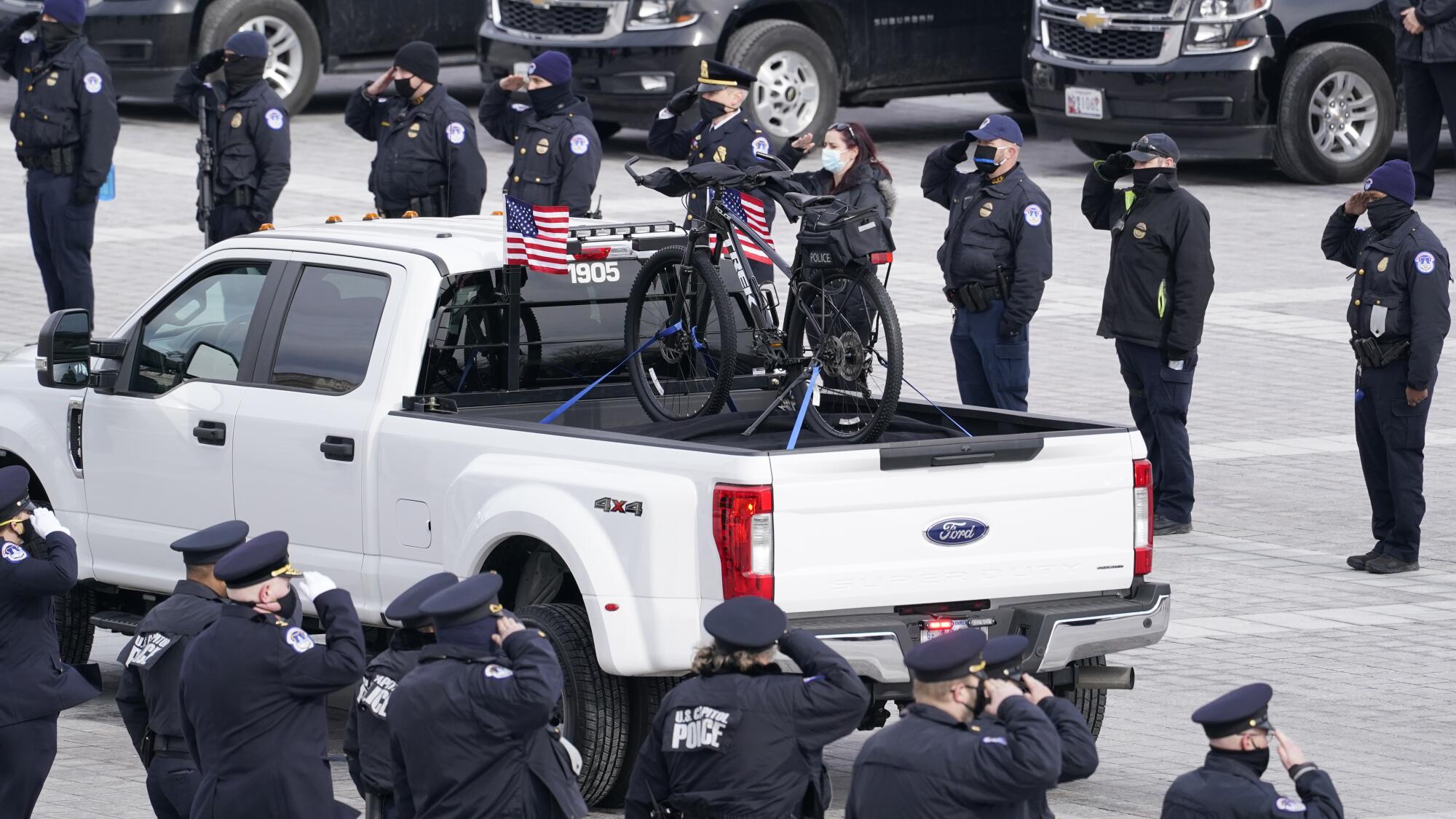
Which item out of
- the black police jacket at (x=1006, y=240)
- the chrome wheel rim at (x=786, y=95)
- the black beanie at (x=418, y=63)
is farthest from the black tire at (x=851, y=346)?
the chrome wheel rim at (x=786, y=95)

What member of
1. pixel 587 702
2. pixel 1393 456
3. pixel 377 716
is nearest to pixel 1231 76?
pixel 1393 456

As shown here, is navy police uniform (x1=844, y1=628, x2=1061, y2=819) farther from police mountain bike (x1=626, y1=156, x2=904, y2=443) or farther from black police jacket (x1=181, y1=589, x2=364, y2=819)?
police mountain bike (x1=626, y1=156, x2=904, y2=443)

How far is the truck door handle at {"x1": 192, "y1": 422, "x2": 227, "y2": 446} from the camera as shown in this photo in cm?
886

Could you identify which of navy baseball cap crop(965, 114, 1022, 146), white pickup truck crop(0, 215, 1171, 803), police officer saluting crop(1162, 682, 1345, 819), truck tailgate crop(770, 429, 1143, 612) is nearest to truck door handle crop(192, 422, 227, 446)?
white pickup truck crop(0, 215, 1171, 803)

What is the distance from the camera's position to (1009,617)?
7.84 meters

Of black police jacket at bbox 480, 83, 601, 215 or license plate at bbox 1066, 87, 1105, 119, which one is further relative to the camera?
license plate at bbox 1066, 87, 1105, 119

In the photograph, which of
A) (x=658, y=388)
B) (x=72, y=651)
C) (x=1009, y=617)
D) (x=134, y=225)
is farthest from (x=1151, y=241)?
(x=134, y=225)

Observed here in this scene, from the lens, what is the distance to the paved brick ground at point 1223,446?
8.59m

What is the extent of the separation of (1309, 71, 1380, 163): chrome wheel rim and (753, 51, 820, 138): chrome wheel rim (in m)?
4.22

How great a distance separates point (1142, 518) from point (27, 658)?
11.7ft

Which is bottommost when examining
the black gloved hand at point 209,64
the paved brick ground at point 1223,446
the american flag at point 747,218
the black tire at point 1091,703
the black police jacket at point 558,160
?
the paved brick ground at point 1223,446

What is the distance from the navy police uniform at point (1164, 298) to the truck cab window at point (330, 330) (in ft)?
14.6

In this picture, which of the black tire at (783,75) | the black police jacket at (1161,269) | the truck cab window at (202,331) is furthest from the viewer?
the black tire at (783,75)

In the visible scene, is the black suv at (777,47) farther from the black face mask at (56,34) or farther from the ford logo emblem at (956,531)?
the ford logo emblem at (956,531)
